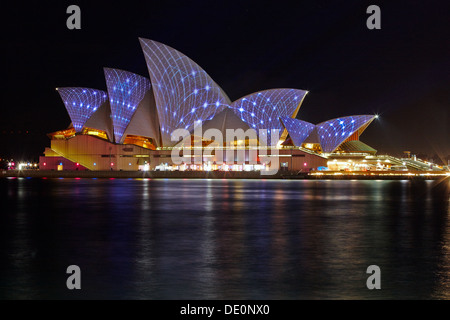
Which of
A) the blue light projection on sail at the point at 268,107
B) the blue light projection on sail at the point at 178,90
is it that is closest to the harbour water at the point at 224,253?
the blue light projection on sail at the point at 178,90

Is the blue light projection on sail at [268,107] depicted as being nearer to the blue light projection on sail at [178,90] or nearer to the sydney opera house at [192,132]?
the sydney opera house at [192,132]

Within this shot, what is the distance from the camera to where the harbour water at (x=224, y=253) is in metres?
7.91

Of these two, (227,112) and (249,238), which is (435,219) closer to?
(249,238)

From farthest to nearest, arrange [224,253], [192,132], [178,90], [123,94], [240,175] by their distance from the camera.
A: 1. [192,132]
2. [240,175]
3. [123,94]
4. [178,90]
5. [224,253]

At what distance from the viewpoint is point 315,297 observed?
7457 mm

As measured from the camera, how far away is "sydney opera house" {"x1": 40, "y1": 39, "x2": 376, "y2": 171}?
61.8 metres

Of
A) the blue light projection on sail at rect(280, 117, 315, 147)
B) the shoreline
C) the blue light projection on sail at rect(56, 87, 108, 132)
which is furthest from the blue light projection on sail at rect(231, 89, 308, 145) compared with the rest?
the blue light projection on sail at rect(56, 87, 108, 132)

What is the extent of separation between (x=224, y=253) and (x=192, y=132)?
53808 millimetres

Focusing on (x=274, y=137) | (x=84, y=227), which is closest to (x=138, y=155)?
(x=274, y=137)

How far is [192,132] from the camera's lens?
64.3 meters

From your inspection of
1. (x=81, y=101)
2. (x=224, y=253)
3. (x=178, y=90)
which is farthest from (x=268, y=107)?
(x=224, y=253)

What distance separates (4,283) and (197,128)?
184ft

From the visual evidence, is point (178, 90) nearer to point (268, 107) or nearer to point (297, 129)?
point (268, 107)

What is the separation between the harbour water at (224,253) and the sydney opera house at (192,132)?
42265 millimetres
